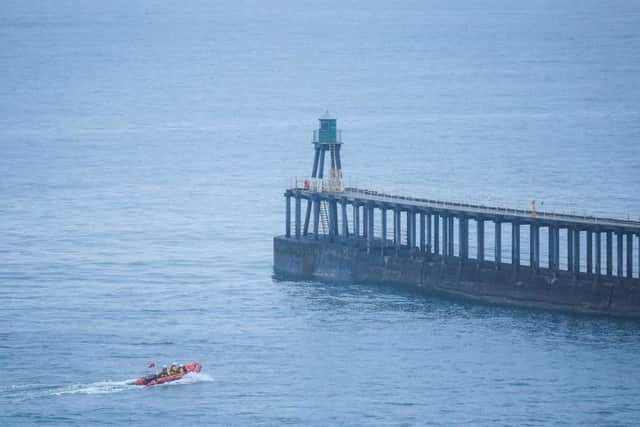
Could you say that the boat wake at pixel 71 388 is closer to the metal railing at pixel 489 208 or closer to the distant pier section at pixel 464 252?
the distant pier section at pixel 464 252

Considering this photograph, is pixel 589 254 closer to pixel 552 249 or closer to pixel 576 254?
pixel 576 254

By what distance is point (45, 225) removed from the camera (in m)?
131

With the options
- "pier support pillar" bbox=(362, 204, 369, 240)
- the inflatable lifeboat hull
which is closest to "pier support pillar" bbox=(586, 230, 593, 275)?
"pier support pillar" bbox=(362, 204, 369, 240)

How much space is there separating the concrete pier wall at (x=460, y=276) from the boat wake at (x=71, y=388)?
66.8 feet

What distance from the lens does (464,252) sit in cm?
10488

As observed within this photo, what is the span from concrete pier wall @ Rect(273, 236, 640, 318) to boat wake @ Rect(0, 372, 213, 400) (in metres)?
20.4

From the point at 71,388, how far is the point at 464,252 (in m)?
27.3

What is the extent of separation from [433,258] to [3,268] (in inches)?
973

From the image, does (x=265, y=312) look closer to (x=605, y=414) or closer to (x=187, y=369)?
(x=187, y=369)

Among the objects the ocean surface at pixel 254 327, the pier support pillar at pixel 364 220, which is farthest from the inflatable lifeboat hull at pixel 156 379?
the pier support pillar at pixel 364 220

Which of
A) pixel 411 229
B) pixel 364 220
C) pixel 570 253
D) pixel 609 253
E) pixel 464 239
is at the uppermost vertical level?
pixel 364 220

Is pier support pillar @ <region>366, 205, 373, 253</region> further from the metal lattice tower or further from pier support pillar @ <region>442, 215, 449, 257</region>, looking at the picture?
pier support pillar @ <region>442, 215, 449, 257</region>

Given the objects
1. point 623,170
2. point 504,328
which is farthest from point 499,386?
point 623,170

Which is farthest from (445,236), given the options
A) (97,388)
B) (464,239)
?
(97,388)
